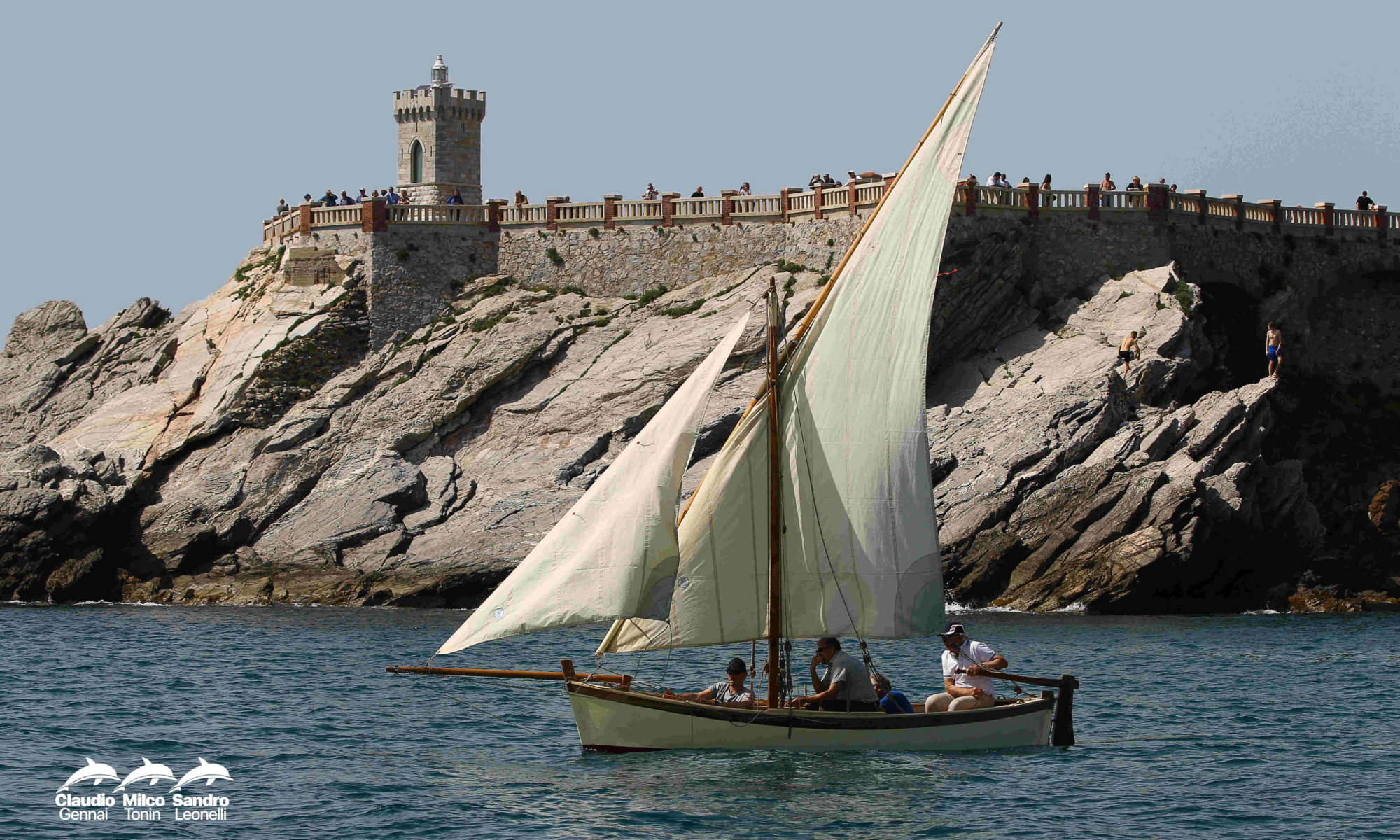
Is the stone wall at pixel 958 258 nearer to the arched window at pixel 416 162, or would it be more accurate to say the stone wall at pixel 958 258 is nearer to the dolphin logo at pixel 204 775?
the arched window at pixel 416 162

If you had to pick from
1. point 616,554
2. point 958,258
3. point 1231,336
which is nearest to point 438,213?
point 958,258

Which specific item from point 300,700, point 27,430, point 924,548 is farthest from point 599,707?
point 27,430

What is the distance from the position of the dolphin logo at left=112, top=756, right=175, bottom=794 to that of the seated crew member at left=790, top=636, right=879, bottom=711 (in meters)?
10.4

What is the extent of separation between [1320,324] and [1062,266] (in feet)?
40.3

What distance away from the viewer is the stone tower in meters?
77.5

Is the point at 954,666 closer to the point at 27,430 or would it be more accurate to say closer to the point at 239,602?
the point at 239,602

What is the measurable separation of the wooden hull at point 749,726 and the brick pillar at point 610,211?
135ft

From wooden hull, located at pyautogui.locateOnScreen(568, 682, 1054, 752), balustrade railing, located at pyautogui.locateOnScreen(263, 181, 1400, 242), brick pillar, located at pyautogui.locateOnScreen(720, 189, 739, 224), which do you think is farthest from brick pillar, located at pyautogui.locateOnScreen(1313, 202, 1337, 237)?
wooden hull, located at pyautogui.locateOnScreen(568, 682, 1054, 752)

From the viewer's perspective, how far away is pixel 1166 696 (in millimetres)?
39125

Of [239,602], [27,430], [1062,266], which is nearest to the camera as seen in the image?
[239,602]

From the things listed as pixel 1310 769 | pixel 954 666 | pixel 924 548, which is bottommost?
pixel 1310 769

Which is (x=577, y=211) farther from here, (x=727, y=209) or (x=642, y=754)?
(x=642, y=754)

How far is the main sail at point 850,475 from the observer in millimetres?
30031

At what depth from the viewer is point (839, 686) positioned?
29.4 m
